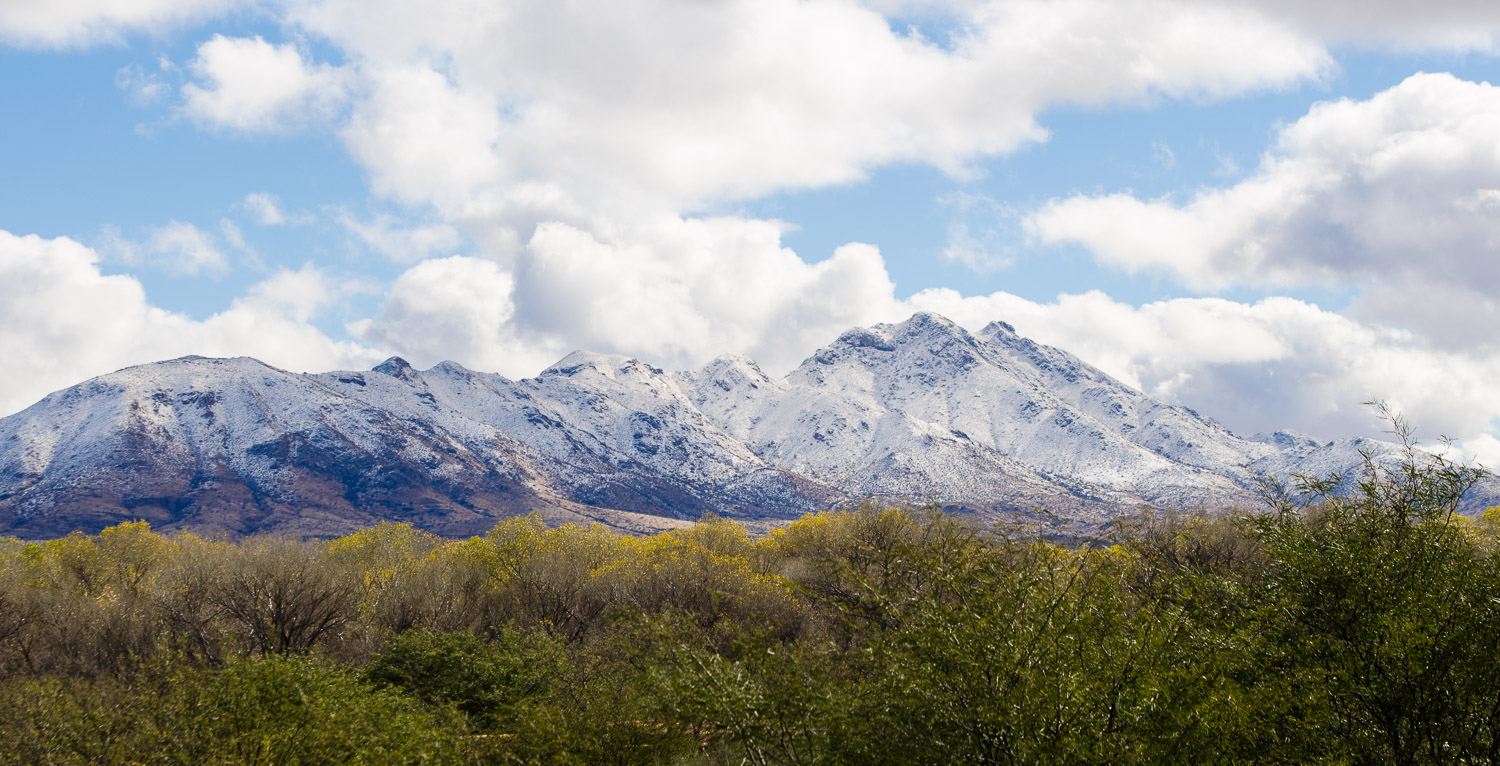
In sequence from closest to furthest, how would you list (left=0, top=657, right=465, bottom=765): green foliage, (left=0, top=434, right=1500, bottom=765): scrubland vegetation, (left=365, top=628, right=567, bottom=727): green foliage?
(left=0, top=434, right=1500, bottom=765): scrubland vegetation → (left=0, top=657, right=465, bottom=765): green foliage → (left=365, top=628, right=567, bottom=727): green foliage

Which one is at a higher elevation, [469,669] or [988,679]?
[988,679]

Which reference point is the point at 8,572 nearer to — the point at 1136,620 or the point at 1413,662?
the point at 1136,620

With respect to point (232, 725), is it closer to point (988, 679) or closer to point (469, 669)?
point (469, 669)

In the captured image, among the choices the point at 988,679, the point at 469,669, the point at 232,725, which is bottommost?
the point at 232,725

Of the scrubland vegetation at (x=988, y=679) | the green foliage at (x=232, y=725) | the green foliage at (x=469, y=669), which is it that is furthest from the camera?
the green foliage at (x=469, y=669)

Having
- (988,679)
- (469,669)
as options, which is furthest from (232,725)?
(988,679)

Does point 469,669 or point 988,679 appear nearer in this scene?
point 988,679

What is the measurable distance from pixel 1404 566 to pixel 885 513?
144ft

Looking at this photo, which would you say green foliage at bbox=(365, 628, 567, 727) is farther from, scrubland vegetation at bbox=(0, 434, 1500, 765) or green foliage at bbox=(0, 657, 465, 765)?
green foliage at bbox=(0, 657, 465, 765)

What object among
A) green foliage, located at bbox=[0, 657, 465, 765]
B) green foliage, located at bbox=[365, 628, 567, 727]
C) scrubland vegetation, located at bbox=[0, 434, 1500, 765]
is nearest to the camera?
scrubland vegetation, located at bbox=[0, 434, 1500, 765]

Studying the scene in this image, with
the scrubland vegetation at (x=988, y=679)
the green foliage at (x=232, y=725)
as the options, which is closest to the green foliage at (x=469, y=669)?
the scrubland vegetation at (x=988, y=679)

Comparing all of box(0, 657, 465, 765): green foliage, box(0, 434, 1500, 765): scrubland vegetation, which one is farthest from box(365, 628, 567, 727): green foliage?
box(0, 657, 465, 765): green foliage

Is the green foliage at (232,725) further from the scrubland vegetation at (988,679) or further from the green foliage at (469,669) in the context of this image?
the green foliage at (469,669)

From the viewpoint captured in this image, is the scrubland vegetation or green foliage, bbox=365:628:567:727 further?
green foliage, bbox=365:628:567:727
